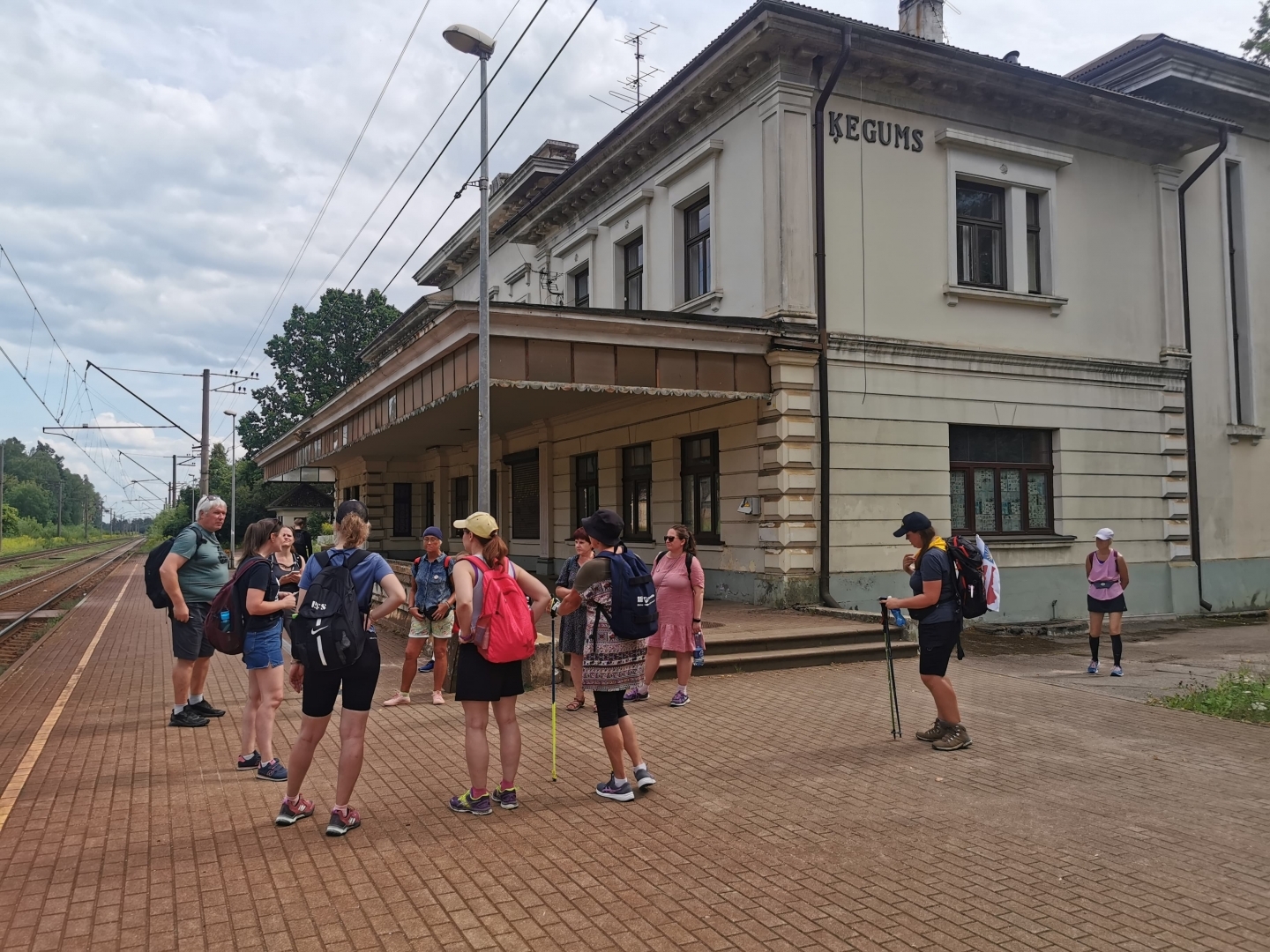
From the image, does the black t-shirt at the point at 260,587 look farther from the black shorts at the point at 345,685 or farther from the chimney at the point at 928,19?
the chimney at the point at 928,19

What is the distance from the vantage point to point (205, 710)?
8.27m

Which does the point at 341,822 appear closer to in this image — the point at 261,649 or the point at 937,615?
the point at 261,649

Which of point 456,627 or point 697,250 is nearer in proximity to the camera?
point 456,627

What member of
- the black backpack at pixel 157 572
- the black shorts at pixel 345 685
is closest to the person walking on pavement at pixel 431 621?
the black backpack at pixel 157 572

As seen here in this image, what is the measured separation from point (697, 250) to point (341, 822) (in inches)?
536

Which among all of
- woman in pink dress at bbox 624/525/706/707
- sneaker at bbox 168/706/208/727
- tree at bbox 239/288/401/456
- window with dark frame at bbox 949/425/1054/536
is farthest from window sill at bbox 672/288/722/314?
tree at bbox 239/288/401/456

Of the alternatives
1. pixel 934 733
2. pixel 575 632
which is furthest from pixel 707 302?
pixel 934 733

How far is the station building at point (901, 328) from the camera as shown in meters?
14.2

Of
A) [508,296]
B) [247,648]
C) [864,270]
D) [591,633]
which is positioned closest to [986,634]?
[864,270]

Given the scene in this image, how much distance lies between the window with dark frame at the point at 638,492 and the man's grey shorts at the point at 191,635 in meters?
10.5

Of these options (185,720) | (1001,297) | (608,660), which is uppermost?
(1001,297)

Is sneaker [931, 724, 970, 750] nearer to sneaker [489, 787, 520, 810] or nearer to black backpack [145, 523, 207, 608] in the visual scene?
sneaker [489, 787, 520, 810]

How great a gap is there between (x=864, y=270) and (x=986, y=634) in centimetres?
620

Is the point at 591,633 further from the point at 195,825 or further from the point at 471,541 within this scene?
the point at 195,825
